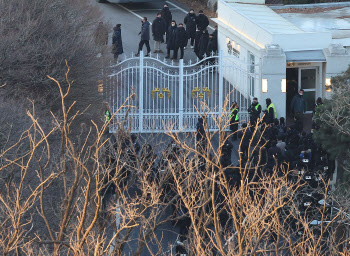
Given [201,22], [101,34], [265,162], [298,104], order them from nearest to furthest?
[265,162], [298,104], [101,34], [201,22]

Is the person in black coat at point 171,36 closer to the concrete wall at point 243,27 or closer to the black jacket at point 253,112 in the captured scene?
the concrete wall at point 243,27

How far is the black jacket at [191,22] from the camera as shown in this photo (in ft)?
106

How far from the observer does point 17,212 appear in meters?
11.7

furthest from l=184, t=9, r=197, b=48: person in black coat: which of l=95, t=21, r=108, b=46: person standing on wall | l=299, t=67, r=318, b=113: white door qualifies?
l=299, t=67, r=318, b=113: white door

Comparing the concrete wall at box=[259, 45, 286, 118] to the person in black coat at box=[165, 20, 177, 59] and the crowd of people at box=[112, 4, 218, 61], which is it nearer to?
the crowd of people at box=[112, 4, 218, 61]

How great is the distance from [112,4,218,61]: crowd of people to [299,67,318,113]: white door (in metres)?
4.31

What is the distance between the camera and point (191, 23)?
1280 inches

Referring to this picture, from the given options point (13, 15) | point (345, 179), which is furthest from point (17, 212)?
point (13, 15)

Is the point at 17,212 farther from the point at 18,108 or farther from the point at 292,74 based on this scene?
the point at 292,74

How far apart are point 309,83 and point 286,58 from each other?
1.66 metres

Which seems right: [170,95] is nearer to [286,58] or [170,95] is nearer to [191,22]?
[286,58]

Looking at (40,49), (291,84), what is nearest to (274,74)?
(291,84)

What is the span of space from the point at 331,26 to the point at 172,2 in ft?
45.4

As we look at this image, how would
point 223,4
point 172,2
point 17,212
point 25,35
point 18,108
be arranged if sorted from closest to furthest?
point 17,212 < point 18,108 < point 25,35 < point 223,4 < point 172,2
